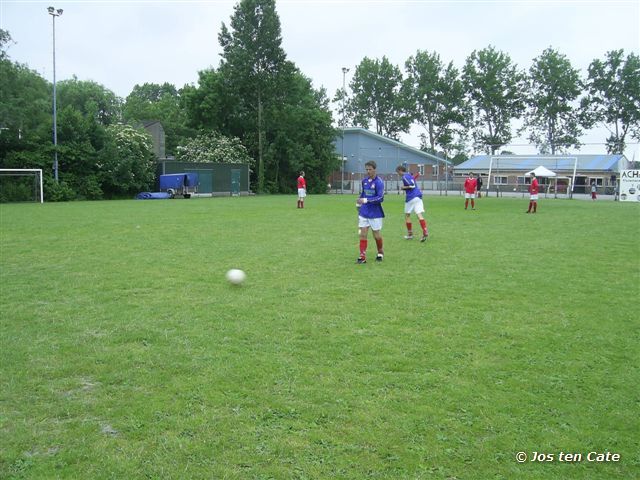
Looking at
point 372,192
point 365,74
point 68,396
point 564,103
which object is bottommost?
point 68,396

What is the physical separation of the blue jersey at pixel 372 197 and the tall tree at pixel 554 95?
70180 millimetres

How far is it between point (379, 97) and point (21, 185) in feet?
212

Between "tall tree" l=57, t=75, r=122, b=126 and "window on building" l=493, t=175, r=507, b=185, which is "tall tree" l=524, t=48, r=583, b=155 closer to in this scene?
"window on building" l=493, t=175, r=507, b=185

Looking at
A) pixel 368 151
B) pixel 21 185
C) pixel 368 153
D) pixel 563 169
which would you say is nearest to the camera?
pixel 21 185

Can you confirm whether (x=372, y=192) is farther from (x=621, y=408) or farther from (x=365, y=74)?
(x=365, y=74)

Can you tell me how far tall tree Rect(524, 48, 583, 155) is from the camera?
241 ft

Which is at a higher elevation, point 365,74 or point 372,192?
point 365,74

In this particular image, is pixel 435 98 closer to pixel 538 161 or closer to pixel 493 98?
pixel 493 98

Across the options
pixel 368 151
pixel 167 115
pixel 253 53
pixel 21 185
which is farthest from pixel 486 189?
pixel 167 115

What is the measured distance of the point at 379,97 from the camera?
8631 cm

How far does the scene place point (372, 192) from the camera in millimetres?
10219

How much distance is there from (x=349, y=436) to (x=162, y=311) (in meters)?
3.81

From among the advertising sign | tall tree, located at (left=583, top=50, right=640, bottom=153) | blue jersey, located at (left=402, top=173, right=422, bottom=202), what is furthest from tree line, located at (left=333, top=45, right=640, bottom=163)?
blue jersey, located at (left=402, top=173, right=422, bottom=202)

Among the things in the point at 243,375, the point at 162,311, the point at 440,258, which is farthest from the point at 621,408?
the point at 440,258
